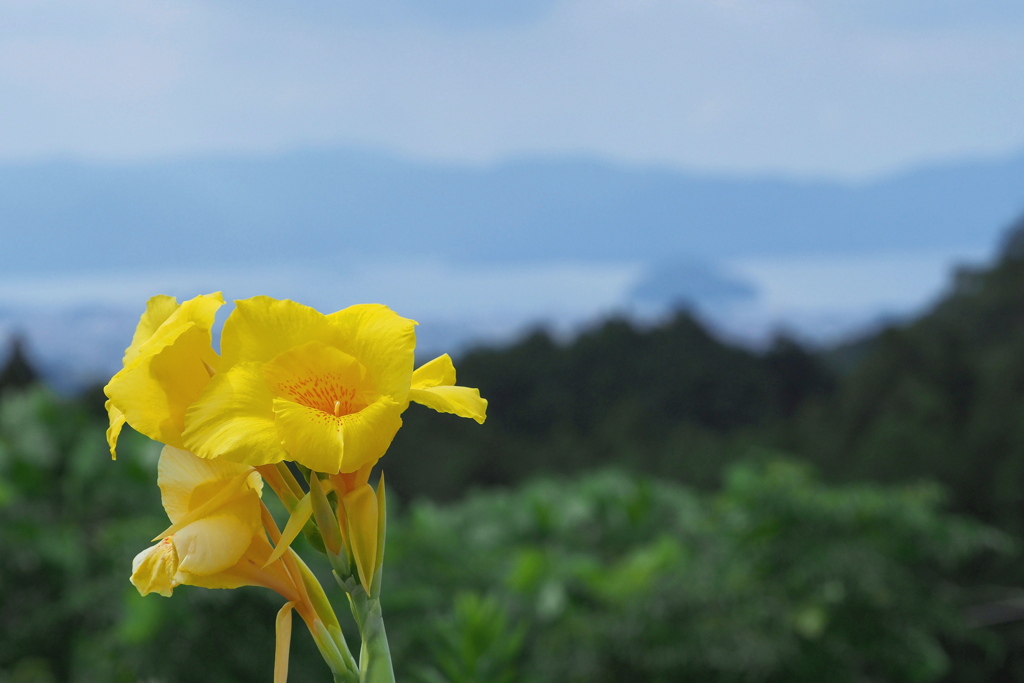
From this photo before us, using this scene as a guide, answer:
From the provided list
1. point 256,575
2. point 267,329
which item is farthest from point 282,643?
point 267,329

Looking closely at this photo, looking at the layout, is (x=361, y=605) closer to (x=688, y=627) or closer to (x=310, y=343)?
(x=310, y=343)

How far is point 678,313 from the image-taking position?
13.5 ft

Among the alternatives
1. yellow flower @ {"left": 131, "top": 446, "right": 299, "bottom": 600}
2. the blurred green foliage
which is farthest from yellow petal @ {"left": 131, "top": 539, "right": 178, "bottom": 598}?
the blurred green foliage

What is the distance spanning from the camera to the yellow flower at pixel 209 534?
0.37 metres

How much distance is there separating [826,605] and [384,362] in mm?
2014

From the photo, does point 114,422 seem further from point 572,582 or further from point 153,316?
point 572,582

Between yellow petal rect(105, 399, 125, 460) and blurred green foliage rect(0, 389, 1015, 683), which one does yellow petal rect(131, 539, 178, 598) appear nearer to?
yellow petal rect(105, 399, 125, 460)

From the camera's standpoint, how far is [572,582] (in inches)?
83.7

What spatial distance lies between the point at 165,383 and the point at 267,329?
0.05m

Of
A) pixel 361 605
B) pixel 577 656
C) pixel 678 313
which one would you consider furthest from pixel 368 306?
pixel 678 313

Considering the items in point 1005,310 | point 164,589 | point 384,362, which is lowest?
point 1005,310

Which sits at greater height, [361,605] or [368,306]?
[368,306]

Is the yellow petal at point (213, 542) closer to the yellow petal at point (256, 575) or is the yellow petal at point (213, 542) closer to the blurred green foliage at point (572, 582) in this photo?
the yellow petal at point (256, 575)

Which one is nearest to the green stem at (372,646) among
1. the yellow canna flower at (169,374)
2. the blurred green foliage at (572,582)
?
the yellow canna flower at (169,374)
